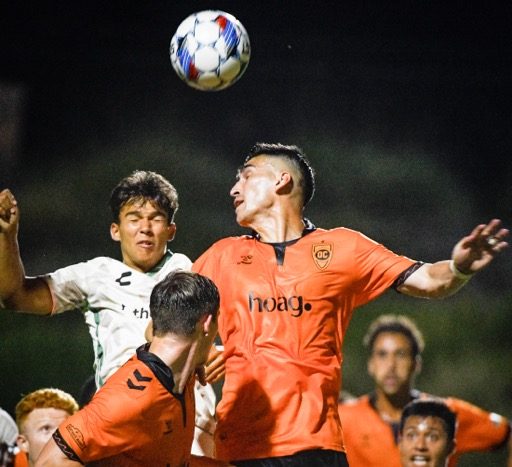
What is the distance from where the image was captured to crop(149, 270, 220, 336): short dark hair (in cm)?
271

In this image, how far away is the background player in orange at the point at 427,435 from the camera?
14.6 feet

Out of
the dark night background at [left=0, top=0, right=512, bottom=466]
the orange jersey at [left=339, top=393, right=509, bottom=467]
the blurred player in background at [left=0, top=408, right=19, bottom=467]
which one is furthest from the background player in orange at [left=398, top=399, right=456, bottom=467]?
the dark night background at [left=0, top=0, right=512, bottom=466]

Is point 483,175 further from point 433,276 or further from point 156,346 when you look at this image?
point 156,346

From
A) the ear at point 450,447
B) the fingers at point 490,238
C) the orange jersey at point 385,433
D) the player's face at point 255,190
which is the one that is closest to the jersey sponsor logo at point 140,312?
the player's face at point 255,190

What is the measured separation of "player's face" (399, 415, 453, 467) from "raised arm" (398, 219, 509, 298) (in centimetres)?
163

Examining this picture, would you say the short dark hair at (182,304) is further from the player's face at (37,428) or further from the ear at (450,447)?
the ear at (450,447)

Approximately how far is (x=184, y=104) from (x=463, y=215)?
234cm

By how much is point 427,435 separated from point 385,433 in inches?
27.8

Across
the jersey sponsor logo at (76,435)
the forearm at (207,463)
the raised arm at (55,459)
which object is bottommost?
the forearm at (207,463)

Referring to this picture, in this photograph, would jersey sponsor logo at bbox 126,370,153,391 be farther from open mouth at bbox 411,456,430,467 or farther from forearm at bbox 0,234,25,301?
open mouth at bbox 411,456,430,467

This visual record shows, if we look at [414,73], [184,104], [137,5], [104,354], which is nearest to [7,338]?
[184,104]

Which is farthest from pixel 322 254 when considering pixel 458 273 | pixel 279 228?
pixel 458 273

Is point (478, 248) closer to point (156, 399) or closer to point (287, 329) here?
point (287, 329)

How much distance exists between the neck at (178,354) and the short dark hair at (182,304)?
0.08ft
